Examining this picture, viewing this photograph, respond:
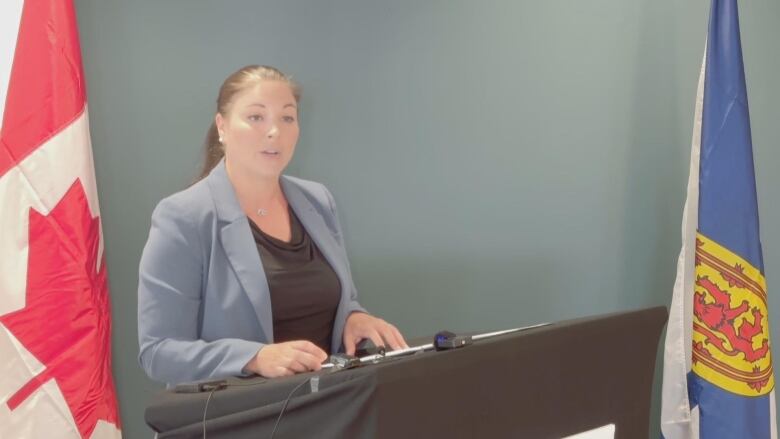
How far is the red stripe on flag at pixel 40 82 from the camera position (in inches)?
76.5

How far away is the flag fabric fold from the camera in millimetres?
2363

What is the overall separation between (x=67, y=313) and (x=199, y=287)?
423mm

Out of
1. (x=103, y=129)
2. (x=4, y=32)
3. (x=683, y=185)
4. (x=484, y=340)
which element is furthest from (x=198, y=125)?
(x=683, y=185)

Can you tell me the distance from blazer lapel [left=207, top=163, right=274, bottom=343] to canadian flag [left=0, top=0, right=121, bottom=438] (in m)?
0.43

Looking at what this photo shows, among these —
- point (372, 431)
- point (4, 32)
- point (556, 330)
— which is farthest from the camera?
point (4, 32)

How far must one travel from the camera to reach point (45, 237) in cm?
197

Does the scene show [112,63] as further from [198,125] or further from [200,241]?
[200,241]

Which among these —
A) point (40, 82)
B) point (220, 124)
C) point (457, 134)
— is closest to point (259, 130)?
point (220, 124)

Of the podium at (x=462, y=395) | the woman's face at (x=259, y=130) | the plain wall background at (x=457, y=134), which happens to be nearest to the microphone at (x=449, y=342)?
the podium at (x=462, y=395)

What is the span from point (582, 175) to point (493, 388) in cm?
134

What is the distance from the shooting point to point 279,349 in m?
1.57

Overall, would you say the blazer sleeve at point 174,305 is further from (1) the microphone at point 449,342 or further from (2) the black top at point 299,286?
(1) the microphone at point 449,342

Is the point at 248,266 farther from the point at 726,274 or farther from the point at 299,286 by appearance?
the point at 726,274

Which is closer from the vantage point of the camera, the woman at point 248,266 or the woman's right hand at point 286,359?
the woman's right hand at point 286,359
